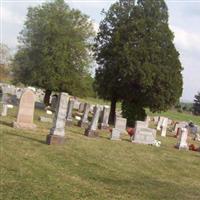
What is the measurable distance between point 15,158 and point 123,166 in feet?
12.0

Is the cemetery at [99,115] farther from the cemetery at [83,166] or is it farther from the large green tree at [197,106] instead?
the large green tree at [197,106]

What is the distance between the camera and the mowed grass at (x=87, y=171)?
10.7 m

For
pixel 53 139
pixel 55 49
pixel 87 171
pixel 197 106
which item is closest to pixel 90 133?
pixel 53 139

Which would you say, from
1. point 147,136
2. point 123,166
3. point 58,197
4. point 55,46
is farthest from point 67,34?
point 58,197

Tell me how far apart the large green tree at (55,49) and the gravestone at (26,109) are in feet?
65.9

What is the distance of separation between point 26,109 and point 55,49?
2152 cm

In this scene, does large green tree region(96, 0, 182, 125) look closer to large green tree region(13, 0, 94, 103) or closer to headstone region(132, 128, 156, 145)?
large green tree region(13, 0, 94, 103)

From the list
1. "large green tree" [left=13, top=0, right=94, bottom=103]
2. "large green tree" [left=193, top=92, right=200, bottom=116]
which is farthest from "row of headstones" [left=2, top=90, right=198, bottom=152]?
"large green tree" [left=193, top=92, right=200, bottom=116]

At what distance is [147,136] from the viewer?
24.3 metres

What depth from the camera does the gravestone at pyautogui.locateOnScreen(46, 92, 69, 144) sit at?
57.8ft

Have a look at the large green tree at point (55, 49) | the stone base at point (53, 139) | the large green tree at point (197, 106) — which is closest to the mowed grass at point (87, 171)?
the stone base at point (53, 139)

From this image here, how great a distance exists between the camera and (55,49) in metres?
42.6

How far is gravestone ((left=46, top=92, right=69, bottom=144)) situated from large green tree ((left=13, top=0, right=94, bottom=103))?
2357 centimetres

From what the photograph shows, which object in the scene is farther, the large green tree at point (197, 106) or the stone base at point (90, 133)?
the large green tree at point (197, 106)
